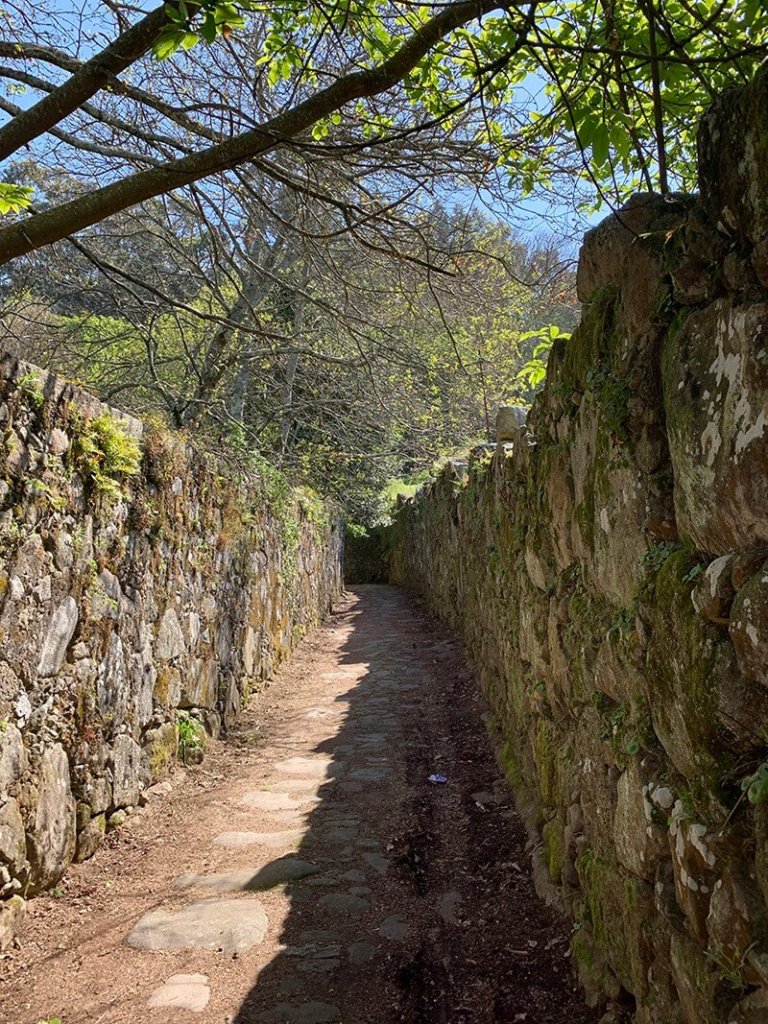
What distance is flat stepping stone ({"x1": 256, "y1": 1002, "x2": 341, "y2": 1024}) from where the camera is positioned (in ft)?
8.26

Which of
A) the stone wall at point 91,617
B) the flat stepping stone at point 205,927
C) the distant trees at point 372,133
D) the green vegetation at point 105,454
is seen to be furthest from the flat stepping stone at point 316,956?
the distant trees at point 372,133

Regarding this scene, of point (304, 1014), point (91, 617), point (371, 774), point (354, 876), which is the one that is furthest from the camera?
point (371, 774)

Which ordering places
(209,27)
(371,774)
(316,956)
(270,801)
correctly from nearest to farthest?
(209,27)
(316,956)
(270,801)
(371,774)

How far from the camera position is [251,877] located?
365cm

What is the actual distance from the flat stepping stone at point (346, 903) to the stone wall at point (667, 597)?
2.92 ft

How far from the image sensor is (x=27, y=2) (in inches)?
139

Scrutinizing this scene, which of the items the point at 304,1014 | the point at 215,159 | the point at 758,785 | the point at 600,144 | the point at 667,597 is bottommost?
the point at 304,1014

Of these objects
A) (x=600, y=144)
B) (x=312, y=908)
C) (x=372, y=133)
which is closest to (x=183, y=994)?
(x=312, y=908)

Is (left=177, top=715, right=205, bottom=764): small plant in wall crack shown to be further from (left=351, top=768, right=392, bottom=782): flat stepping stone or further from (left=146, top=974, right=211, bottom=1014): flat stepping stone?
(left=146, top=974, right=211, bottom=1014): flat stepping stone

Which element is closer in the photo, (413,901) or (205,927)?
(205,927)

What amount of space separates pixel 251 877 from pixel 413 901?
0.90m

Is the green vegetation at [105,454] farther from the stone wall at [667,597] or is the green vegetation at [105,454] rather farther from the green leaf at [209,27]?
the stone wall at [667,597]

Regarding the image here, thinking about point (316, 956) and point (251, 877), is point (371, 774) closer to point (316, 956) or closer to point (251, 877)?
point (251, 877)

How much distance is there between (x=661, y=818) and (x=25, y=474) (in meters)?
3.07
